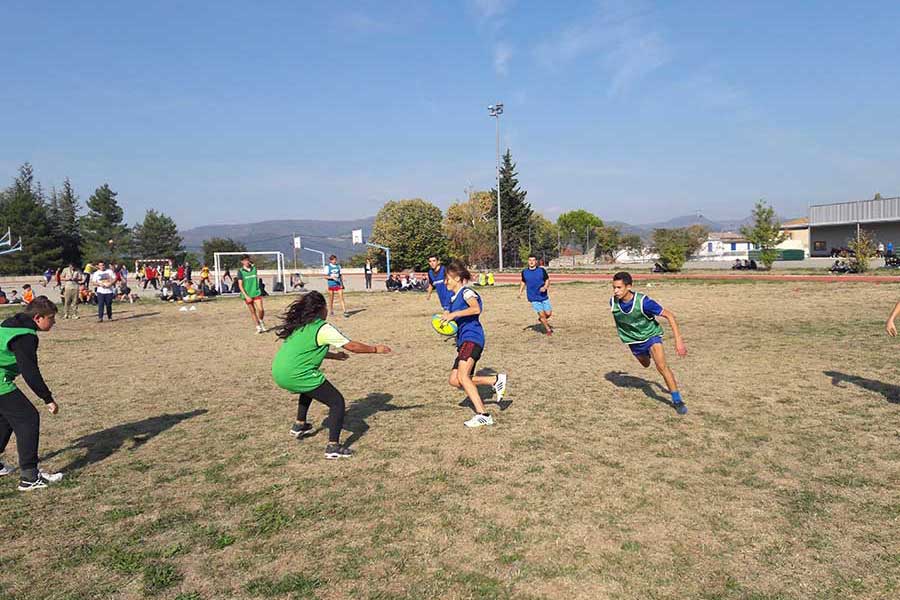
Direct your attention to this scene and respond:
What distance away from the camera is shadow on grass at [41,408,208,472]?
252 inches

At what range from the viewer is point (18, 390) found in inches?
217

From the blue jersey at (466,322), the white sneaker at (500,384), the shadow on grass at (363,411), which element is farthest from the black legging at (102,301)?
the white sneaker at (500,384)

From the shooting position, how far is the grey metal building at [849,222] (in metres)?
59.6

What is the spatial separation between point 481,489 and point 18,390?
14.8ft

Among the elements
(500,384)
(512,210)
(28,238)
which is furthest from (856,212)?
(28,238)

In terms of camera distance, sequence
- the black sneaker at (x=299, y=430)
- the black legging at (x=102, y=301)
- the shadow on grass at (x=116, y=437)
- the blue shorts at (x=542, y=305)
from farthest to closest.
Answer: the black legging at (x=102, y=301) < the blue shorts at (x=542, y=305) < the black sneaker at (x=299, y=430) < the shadow on grass at (x=116, y=437)

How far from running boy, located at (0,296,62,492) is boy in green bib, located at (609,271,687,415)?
6524mm

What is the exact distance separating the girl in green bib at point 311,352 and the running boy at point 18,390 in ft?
7.03

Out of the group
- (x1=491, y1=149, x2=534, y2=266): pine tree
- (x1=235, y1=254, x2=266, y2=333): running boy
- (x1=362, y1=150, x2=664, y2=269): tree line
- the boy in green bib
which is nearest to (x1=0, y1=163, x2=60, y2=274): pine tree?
(x1=362, y1=150, x2=664, y2=269): tree line

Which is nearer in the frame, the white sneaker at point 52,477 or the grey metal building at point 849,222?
the white sneaker at point 52,477

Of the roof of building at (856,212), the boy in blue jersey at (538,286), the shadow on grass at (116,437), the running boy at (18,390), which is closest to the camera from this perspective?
the running boy at (18,390)

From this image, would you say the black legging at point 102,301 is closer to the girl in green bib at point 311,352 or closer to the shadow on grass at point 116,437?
the shadow on grass at point 116,437

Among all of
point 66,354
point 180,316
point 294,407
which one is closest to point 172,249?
point 180,316

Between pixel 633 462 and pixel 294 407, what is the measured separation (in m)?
4.82
